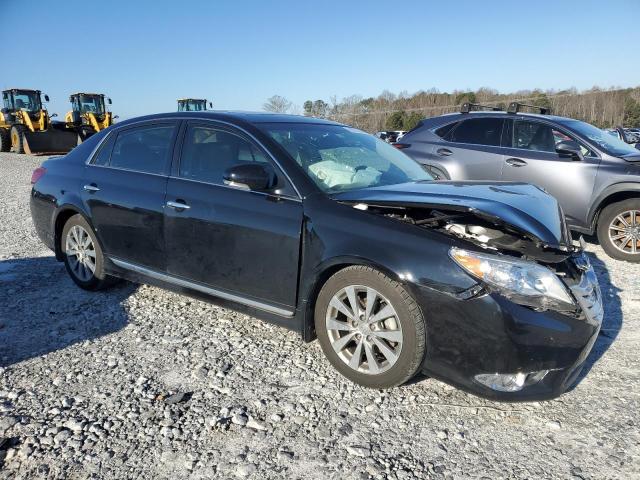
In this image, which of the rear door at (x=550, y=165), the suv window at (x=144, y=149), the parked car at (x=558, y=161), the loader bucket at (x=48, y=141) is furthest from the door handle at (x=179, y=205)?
the loader bucket at (x=48, y=141)

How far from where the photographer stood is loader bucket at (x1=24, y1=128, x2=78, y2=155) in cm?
2173

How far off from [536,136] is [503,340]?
494 centimetres

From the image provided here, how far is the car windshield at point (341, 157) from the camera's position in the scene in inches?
136

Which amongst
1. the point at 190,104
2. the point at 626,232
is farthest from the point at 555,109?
the point at 626,232

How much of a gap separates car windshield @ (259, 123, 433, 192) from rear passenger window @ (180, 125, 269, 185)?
22 centimetres

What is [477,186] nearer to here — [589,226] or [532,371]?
[532,371]

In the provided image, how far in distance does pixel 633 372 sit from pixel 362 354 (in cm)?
178

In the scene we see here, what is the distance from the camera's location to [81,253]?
4.59 m

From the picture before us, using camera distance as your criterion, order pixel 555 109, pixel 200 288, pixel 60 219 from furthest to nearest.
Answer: pixel 555 109 → pixel 60 219 → pixel 200 288

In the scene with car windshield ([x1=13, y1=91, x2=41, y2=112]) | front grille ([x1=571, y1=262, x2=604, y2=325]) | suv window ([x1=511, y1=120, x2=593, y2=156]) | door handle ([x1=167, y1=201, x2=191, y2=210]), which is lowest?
front grille ([x1=571, y1=262, x2=604, y2=325])

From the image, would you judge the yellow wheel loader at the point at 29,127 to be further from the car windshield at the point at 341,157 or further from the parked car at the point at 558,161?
the car windshield at the point at 341,157

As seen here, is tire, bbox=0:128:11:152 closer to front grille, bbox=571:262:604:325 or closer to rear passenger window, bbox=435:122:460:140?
rear passenger window, bbox=435:122:460:140

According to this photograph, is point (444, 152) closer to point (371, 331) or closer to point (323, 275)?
point (323, 275)

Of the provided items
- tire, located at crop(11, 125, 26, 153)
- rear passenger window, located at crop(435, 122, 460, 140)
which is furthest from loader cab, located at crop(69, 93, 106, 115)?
rear passenger window, located at crop(435, 122, 460, 140)
